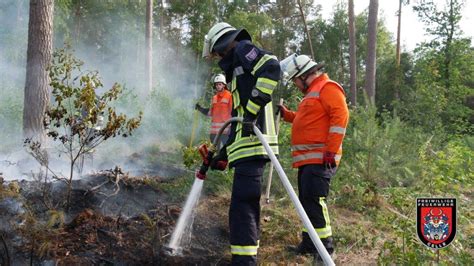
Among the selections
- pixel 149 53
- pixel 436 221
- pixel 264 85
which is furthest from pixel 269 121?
pixel 149 53

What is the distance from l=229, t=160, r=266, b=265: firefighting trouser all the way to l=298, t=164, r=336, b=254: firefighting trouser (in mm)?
629

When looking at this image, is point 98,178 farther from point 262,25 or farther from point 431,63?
point 262,25

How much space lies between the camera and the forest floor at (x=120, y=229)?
3493mm

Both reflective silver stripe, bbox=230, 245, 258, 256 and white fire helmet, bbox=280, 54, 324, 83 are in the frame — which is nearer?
reflective silver stripe, bbox=230, 245, 258, 256

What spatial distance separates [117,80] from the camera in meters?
28.9

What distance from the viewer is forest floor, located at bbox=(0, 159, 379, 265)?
3493 mm

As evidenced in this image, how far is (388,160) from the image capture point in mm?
6719

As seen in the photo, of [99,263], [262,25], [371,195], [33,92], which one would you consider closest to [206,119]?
[33,92]

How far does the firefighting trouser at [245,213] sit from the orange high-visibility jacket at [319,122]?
74cm

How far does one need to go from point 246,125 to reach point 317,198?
1.05 meters

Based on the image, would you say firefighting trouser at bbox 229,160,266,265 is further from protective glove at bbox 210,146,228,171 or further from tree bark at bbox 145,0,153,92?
tree bark at bbox 145,0,153,92

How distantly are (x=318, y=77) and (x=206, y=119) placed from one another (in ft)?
18.3

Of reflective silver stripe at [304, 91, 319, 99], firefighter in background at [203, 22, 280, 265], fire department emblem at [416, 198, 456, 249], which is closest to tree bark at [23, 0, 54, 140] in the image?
firefighter in background at [203, 22, 280, 265]

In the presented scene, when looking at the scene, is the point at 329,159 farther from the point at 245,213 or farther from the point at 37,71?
the point at 37,71
